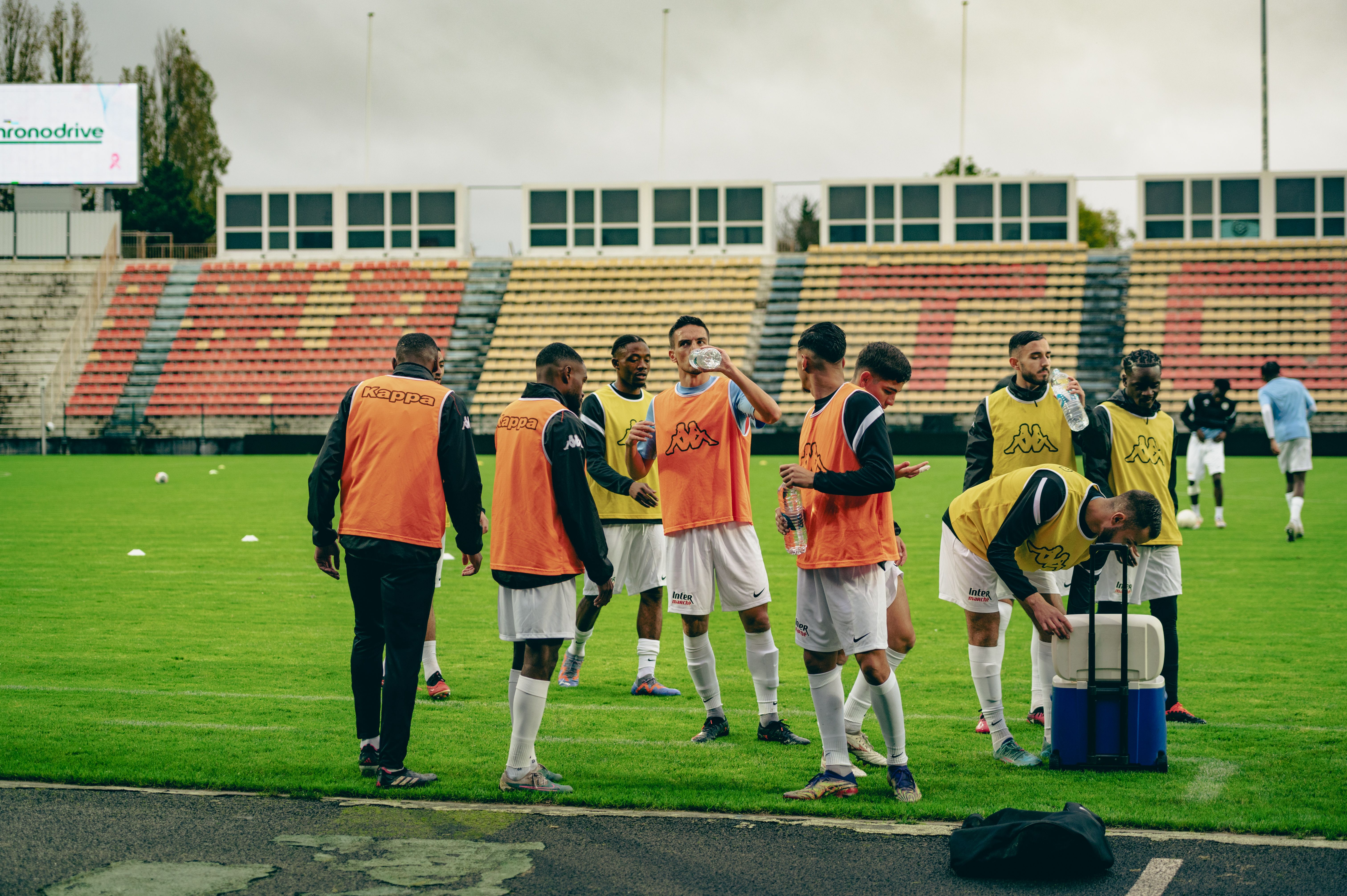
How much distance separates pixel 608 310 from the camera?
120 ft

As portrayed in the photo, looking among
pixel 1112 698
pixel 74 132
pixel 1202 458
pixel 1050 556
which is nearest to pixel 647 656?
pixel 1050 556

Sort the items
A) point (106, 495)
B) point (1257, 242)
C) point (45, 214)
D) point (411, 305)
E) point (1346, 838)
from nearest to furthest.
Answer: point (1346, 838) < point (106, 495) < point (1257, 242) < point (411, 305) < point (45, 214)

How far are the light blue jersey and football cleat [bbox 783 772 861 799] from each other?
11.1m

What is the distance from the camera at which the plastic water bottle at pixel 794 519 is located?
17.3 ft

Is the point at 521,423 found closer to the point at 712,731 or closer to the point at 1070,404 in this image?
the point at 712,731

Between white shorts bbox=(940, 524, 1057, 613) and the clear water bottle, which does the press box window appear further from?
white shorts bbox=(940, 524, 1057, 613)

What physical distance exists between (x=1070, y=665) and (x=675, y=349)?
8.13 feet

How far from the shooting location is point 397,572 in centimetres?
533

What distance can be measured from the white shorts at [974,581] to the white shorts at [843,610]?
28.9 inches

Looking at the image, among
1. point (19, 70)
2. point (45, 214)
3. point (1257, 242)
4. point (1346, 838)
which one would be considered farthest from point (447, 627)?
point (19, 70)

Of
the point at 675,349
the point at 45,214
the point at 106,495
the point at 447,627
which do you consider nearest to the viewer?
the point at 675,349

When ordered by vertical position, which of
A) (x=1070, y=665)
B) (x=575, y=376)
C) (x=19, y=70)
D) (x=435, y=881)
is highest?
(x=19, y=70)

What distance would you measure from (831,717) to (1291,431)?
11207mm

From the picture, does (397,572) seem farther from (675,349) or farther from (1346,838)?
(1346,838)
